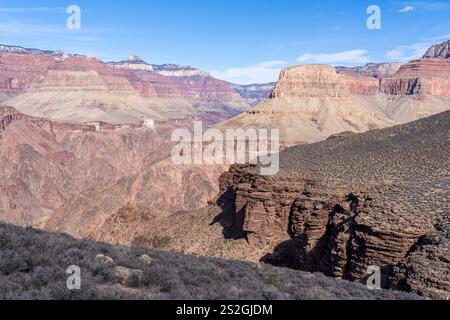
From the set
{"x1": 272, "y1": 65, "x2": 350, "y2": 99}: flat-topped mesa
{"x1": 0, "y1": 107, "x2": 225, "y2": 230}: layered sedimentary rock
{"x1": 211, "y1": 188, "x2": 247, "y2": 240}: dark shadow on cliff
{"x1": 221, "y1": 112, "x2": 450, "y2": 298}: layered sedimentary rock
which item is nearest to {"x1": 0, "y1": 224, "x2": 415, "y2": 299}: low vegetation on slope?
{"x1": 221, "y1": 112, "x2": 450, "y2": 298}: layered sedimentary rock

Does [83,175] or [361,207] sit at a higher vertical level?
[361,207]

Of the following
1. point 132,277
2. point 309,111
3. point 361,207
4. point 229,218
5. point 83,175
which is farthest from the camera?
point 309,111

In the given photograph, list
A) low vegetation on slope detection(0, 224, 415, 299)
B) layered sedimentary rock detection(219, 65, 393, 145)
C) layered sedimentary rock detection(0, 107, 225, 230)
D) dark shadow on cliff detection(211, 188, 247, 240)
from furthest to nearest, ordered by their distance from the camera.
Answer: layered sedimentary rock detection(219, 65, 393, 145) → layered sedimentary rock detection(0, 107, 225, 230) → dark shadow on cliff detection(211, 188, 247, 240) → low vegetation on slope detection(0, 224, 415, 299)

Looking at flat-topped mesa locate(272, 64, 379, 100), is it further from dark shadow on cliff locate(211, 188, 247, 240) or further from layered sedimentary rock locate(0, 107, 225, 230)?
dark shadow on cliff locate(211, 188, 247, 240)

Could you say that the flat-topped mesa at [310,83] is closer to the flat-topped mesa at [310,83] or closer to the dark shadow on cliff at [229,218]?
the flat-topped mesa at [310,83]

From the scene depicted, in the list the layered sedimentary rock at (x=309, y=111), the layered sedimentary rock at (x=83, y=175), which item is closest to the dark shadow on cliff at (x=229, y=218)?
the layered sedimentary rock at (x=83, y=175)

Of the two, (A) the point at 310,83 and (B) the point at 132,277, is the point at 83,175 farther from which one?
(B) the point at 132,277

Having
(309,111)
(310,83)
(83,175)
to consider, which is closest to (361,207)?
(83,175)
